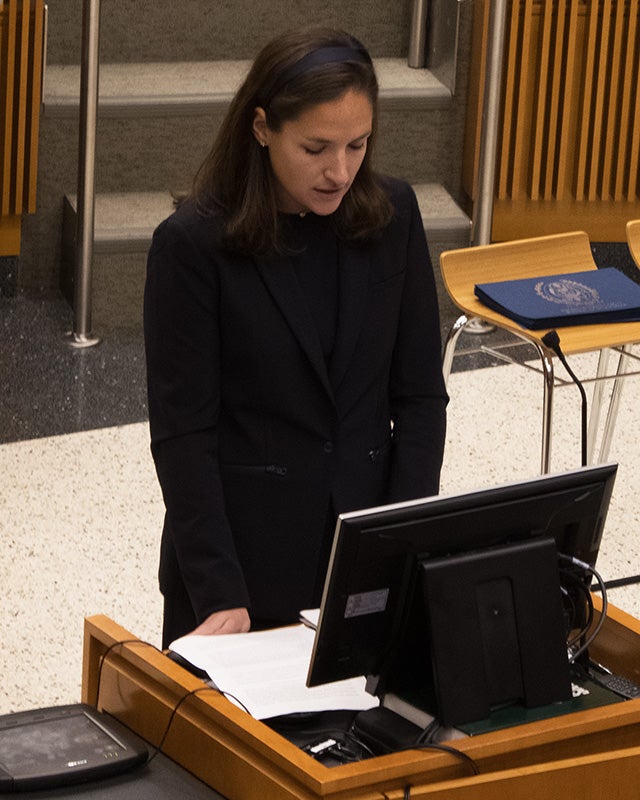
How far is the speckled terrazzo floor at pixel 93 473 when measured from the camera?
13.0ft

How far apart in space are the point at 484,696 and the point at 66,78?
15.0ft

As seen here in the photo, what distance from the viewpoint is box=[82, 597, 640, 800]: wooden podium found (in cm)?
188

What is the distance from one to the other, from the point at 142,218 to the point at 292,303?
3640 millimetres

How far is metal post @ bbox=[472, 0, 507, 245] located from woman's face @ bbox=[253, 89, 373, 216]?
12.1ft

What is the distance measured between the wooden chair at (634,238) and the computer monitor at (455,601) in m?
2.68

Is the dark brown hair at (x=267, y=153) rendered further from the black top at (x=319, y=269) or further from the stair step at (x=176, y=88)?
the stair step at (x=176, y=88)

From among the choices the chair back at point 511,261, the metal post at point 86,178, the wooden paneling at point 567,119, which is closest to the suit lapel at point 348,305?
the chair back at point 511,261

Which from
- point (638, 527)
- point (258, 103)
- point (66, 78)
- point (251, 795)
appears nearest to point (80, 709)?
point (251, 795)

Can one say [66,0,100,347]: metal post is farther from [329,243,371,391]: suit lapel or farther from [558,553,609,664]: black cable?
[558,553,609,664]: black cable

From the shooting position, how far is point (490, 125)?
6008mm

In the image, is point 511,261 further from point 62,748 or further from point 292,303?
point 62,748

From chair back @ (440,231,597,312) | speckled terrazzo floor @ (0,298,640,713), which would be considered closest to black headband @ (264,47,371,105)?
speckled terrazzo floor @ (0,298,640,713)

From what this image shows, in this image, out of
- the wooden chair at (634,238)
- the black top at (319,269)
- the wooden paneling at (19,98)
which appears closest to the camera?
the black top at (319,269)

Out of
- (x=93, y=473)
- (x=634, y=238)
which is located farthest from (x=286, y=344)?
(x=634, y=238)
